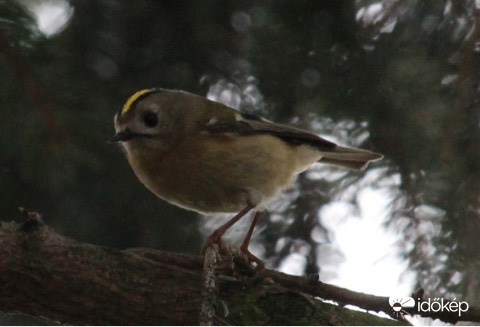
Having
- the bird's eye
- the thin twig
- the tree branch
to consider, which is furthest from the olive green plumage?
the thin twig

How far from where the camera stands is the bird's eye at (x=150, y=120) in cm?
262

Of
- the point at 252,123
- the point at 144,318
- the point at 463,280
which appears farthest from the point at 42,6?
the point at 463,280

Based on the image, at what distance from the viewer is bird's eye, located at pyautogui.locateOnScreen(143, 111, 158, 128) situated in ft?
8.59

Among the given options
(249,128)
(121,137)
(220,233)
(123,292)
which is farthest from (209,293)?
(249,128)

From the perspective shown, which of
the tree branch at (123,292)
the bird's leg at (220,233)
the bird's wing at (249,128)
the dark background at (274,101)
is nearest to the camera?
the tree branch at (123,292)

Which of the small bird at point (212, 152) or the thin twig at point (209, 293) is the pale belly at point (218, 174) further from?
the thin twig at point (209, 293)

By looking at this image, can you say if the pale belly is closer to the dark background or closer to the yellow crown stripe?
the dark background

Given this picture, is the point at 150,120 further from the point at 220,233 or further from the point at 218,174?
the point at 220,233

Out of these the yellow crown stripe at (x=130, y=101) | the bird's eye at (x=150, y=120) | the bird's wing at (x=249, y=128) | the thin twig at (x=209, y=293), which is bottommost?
the thin twig at (x=209, y=293)

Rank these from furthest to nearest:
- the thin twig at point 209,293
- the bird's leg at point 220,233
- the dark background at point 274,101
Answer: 1. the dark background at point 274,101
2. the bird's leg at point 220,233
3. the thin twig at point 209,293

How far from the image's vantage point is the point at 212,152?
8.32 ft

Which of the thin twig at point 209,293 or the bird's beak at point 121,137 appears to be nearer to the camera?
the thin twig at point 209,293

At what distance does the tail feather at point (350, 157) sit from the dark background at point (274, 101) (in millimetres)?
29

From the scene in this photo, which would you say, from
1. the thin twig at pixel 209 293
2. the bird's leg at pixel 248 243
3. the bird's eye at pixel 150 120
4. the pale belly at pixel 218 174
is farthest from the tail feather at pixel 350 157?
the thin twig at pixel 209 293
